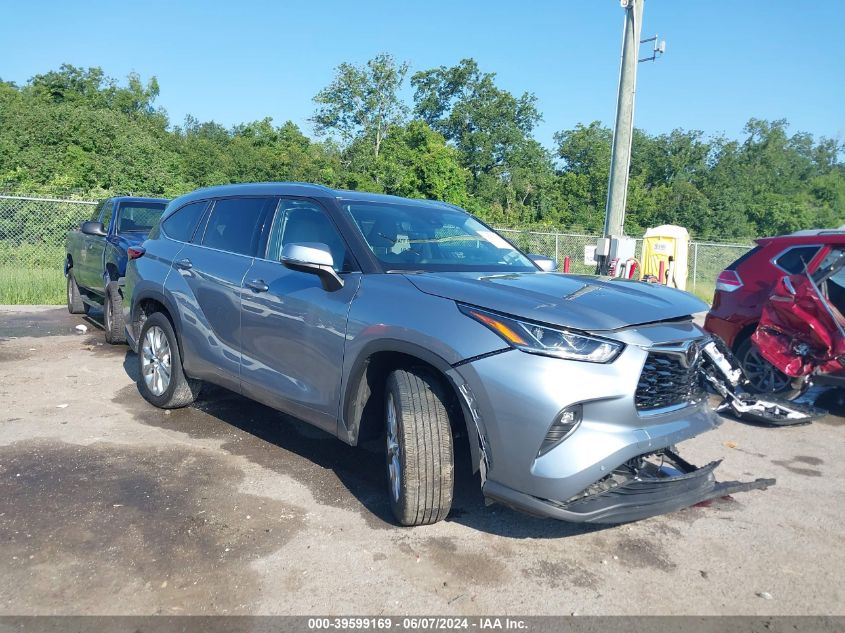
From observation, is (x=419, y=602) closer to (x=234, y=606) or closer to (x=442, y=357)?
(x=234, y=606)

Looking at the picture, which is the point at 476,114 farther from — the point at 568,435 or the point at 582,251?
the point at 568,435

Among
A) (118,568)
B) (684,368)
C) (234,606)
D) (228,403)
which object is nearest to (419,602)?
(234,606)

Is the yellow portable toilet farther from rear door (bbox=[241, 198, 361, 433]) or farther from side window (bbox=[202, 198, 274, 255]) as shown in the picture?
rear door (bbox=[241, 198, 361, 433])

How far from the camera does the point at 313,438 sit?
5.23 meters

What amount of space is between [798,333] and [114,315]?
7392 millimetres

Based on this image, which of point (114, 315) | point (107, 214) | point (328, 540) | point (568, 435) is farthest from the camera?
point (107, 214)

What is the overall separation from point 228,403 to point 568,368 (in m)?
3.85

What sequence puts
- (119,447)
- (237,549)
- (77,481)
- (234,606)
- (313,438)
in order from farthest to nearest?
(313,438) → (119,447) → (77,481) → (237,549) → (234,606)

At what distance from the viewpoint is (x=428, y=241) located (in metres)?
4.41

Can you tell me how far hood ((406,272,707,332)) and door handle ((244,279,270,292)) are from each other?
114 cm

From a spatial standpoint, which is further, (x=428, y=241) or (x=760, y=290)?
(x=760, y=290)

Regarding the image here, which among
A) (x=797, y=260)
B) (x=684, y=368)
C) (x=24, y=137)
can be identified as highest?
(x=24, y=137)

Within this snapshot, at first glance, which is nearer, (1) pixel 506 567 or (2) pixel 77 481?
(1) pixel 506 567

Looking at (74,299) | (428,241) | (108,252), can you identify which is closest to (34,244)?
(74,299)
